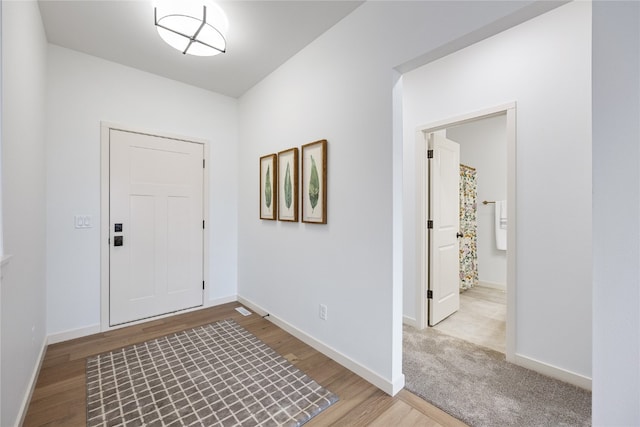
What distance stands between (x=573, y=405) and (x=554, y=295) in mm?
675

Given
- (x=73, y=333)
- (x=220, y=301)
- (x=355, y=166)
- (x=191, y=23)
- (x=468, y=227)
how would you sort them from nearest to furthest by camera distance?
(x=191, y=23) → (x=355, y=166) → (x=73, y=333) → (x=220, y=301) → (x=468, y=227)

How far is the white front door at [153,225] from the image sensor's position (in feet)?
9.18

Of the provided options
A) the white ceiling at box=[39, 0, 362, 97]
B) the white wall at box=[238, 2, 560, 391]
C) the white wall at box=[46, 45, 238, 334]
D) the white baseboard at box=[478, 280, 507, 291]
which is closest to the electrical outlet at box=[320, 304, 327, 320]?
the white wall at box=[238, 2, 560, 391]

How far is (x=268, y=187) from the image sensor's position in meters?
2.98

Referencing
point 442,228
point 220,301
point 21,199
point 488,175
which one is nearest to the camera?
point 21,199

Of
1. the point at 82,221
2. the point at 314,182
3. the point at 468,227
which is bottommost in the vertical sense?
the point at 468,227

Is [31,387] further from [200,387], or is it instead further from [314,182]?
[314,182]

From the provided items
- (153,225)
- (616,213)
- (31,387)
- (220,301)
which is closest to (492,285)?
(616,213)

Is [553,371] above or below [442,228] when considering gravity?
below

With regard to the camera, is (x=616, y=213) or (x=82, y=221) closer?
(x=616, y=213)

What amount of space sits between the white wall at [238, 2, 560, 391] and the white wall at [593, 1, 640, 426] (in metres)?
0.52

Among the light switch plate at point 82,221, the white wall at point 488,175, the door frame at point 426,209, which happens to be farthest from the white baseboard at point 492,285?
the light switch plate at point 82,221

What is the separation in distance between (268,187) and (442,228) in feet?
6.38

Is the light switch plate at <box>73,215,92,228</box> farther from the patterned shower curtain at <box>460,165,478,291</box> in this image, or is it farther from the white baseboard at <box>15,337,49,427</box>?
the patterned shower curtain at <box>460,165,478,291</box>
